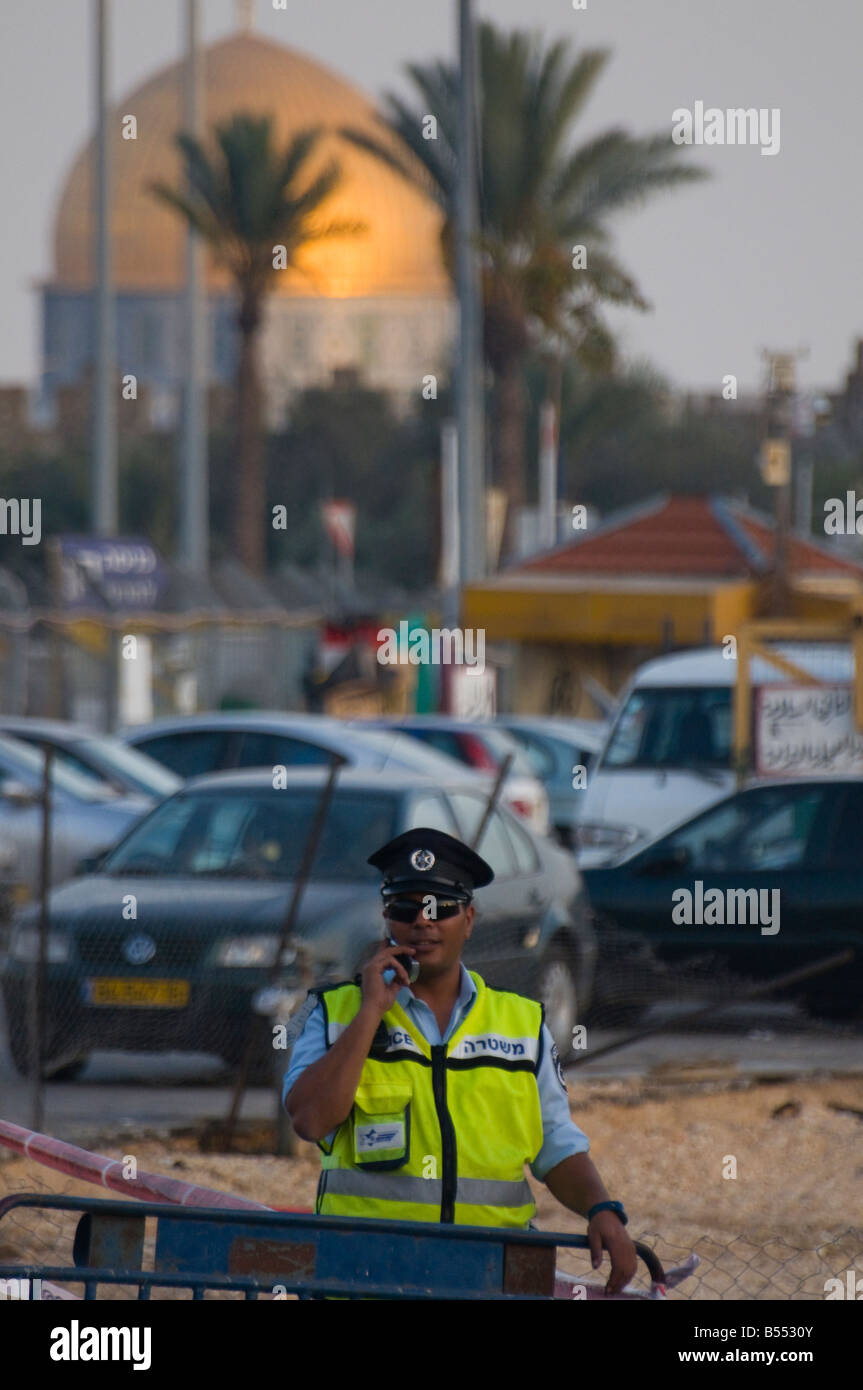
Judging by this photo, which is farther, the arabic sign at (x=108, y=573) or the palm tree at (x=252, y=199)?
the palm tree at (x=252, y=199)

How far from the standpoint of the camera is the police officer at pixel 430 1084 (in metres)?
4.52

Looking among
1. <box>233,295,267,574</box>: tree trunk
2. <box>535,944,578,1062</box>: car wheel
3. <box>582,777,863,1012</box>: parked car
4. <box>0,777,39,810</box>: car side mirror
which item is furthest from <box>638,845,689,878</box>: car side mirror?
<box>233,295,267,574</box>: tree trunk

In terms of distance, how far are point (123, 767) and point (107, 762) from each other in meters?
0.11

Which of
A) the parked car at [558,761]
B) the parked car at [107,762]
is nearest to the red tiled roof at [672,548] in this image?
the parked car at [558,761]

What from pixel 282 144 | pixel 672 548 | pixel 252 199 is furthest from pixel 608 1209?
pixel 282 144

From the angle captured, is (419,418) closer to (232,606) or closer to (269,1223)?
(232,606)

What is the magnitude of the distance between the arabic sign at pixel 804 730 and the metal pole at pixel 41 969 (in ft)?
18.2

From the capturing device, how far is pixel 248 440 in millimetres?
44844

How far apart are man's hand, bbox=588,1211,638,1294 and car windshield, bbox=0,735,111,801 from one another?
470 inches

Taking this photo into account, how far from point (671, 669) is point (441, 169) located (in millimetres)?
20837

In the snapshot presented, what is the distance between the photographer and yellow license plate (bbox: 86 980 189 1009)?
10234mm

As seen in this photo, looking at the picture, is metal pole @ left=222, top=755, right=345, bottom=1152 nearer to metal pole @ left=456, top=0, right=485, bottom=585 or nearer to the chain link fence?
the chain link fence

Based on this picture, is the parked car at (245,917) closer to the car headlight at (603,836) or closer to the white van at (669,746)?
the car headlight at (603,836)

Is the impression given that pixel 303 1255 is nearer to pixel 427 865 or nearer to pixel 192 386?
pixel 427 865
